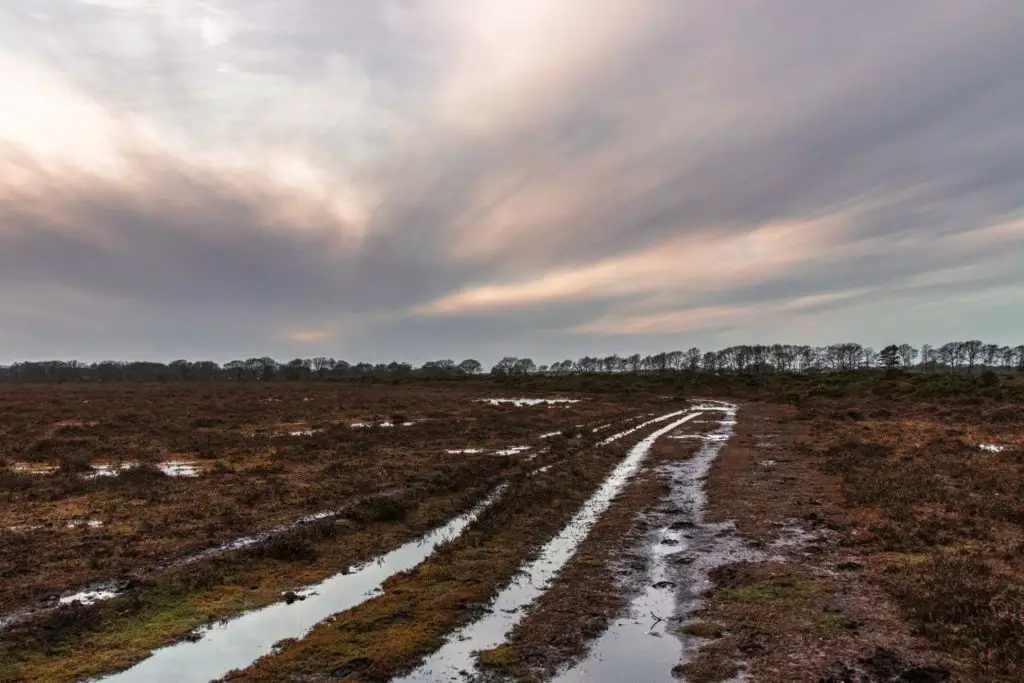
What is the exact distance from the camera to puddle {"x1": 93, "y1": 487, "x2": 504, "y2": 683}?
908 cm

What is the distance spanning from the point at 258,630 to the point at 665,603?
8.25 meters

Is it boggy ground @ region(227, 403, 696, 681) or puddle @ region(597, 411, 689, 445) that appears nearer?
boggy ground @ region(227, 403, 696, 681)

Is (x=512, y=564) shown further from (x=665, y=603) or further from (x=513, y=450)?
(x=513, y=450)

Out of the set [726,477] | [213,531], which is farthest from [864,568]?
[213,531]

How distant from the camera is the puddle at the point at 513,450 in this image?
33606mm

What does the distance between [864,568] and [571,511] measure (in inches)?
366

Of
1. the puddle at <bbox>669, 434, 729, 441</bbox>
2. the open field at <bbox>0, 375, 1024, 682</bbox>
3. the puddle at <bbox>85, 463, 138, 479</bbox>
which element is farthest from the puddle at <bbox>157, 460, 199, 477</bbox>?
the puddle at <bbox>669, 434, 729, 441</bbox>

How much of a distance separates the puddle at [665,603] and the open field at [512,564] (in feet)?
0.21

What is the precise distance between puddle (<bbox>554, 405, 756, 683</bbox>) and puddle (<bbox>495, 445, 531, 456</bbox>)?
13587 millimetres

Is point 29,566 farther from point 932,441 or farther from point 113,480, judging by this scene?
point 932,441

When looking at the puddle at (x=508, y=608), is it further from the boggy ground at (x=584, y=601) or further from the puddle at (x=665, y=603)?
the puddle at (x=665, y=603)

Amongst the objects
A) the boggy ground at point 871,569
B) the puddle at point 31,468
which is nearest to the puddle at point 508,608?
the boggy ground at point 871,569

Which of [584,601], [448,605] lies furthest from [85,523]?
[584,601]

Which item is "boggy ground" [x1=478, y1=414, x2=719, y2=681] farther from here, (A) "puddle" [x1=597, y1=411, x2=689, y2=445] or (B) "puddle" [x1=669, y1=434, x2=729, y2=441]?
(B) "puddle" [x1=669, y1=434, x2=729, y2=441]
